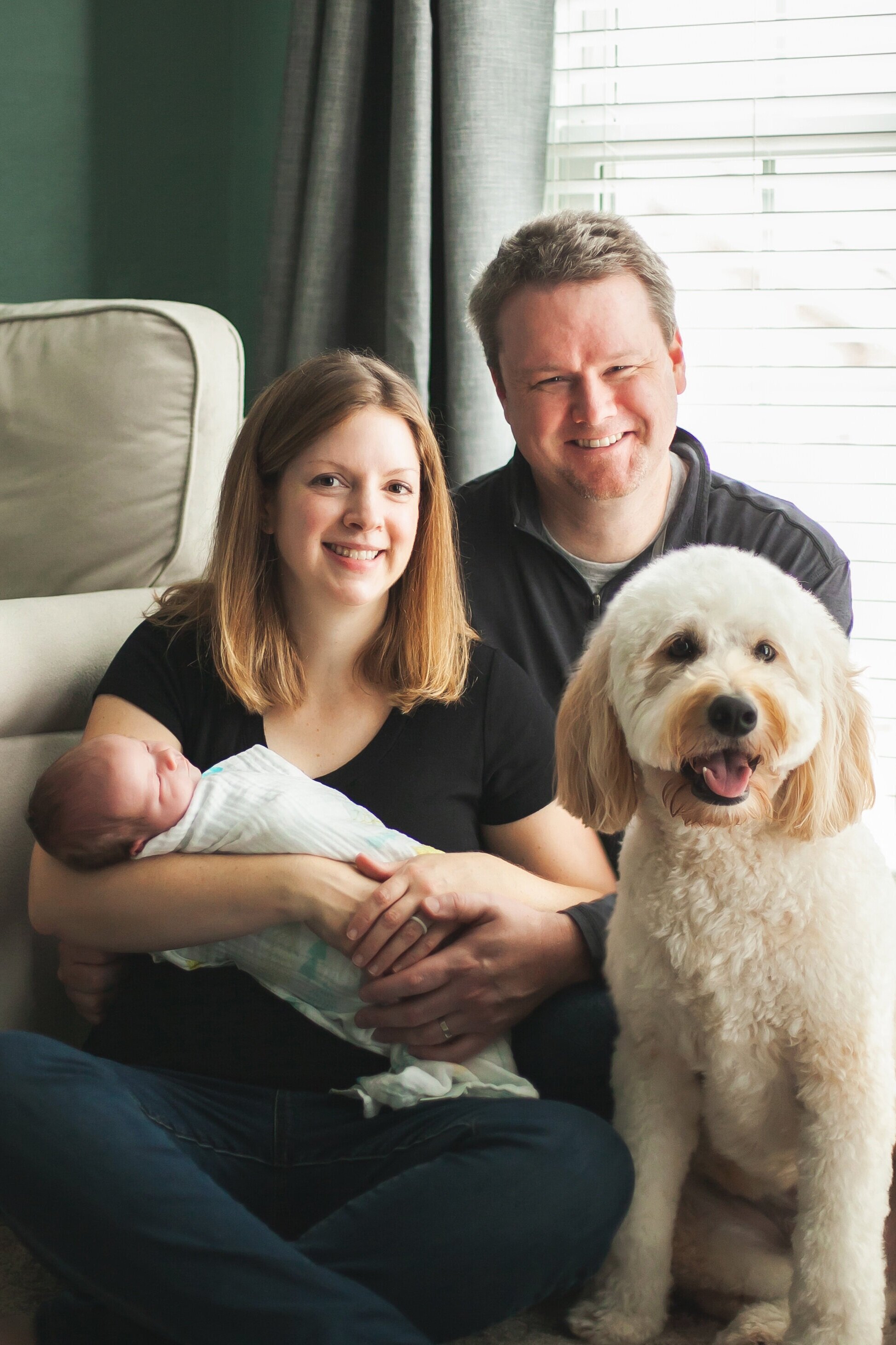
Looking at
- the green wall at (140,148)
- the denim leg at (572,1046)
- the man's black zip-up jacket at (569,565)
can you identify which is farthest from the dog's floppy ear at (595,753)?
the green wall at (140,148)

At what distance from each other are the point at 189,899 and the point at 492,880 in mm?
370

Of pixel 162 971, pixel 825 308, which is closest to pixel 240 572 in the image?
pixel 162 971

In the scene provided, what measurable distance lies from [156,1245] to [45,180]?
2.50 m

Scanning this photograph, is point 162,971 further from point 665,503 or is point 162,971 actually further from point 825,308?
point 825,308

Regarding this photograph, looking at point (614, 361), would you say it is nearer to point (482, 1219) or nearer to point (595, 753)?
point (595, 753)

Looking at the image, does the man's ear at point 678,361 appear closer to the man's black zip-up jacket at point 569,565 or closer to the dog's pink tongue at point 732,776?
the man's black zip-up jacket at point 569,565

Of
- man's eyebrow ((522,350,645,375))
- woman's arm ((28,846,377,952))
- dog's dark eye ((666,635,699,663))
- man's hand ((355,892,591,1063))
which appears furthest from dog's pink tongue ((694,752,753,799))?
man's eyebrow ((522,350,645,375))

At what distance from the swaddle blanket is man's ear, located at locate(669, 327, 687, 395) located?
96 centimetres

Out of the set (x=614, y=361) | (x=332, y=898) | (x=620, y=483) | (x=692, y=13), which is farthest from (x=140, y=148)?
(x=332, y=898)

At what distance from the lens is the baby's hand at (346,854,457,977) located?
51.6 inches

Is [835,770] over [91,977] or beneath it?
over

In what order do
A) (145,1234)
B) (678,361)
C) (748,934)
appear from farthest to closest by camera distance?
(678,361), (748,934), (145,1234)

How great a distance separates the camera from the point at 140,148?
289 centimetres

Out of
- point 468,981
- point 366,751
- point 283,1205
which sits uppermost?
point 366,751
